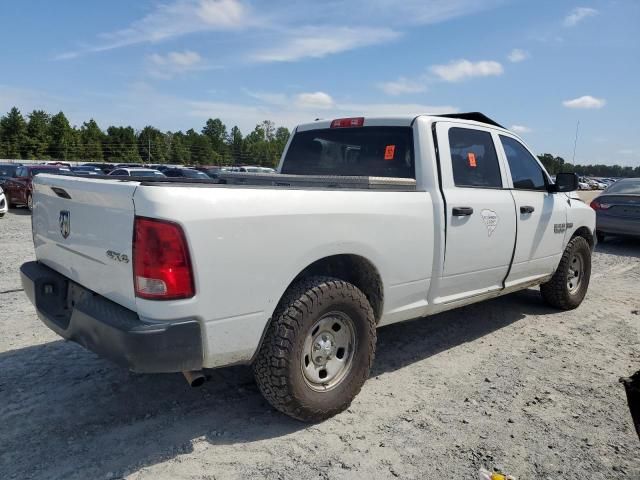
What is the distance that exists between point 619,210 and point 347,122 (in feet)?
29.1

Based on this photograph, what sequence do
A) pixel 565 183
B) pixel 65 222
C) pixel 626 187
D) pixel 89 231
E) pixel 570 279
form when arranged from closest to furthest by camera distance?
pixel 89 231, pixel 65 222, pixel 565 183, pixel 570 279, pixel 626 187

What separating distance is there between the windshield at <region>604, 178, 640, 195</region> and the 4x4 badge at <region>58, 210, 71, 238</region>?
11.4m

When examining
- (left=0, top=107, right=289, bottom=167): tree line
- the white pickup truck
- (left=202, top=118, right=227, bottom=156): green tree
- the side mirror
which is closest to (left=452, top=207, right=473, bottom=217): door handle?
the white pickup truck

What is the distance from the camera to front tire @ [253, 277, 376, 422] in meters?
2.83

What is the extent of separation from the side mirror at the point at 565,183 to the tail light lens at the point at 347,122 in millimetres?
2161

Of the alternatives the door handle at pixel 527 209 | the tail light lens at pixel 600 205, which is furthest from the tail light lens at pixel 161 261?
the tail light lens at pixel 600 205

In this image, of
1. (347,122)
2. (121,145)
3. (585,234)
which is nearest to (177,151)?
(121,145)

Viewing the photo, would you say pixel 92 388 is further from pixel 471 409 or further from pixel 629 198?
pixel 629 198

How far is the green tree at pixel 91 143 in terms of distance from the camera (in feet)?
255

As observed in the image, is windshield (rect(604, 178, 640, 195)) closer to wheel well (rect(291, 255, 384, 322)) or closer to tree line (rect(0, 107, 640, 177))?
wheel well (rect(291, 255, 384, 322))

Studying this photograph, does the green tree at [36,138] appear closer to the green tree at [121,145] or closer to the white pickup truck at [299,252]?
the green tree at [121,145]

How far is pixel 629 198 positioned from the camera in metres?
10.6

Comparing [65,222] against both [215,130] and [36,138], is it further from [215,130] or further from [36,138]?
[215,130]

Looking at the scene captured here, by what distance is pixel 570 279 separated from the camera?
5828 millimetres
